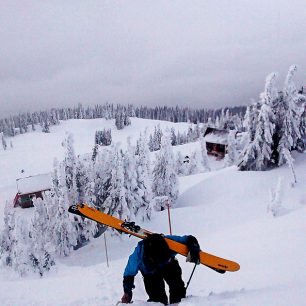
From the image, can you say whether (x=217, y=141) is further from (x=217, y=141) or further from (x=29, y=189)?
(x=29, y=189)

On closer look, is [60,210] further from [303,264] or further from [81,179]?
[303,264]

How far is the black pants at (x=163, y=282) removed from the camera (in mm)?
5848

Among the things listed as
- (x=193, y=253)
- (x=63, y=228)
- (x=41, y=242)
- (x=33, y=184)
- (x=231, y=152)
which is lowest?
(x=33, y=184)

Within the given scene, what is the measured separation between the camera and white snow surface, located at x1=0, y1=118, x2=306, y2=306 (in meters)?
6.65

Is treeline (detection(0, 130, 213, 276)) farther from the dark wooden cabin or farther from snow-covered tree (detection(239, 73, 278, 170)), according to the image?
the dark wooden cabin

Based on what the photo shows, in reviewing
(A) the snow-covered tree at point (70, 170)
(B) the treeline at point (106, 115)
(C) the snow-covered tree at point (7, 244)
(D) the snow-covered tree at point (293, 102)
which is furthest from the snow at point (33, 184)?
(B) the treeline at point (106, 115)

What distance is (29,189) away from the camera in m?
48.3

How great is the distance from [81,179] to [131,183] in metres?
4.31

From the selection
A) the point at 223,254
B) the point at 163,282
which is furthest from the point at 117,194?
the point at 163,282

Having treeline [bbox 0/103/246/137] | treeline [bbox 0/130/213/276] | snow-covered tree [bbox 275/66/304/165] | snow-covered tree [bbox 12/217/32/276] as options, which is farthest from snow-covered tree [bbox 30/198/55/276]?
treeline [bbox 0/103/246/137]

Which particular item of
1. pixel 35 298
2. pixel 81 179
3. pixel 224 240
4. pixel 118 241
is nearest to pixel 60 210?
pixel 81 179

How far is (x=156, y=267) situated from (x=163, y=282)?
588 millimetres

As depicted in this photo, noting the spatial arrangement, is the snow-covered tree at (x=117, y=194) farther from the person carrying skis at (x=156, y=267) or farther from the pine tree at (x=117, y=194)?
the person carrying skis at (x=156, y=267)

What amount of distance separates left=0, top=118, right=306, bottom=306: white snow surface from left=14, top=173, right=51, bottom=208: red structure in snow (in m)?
25.9
